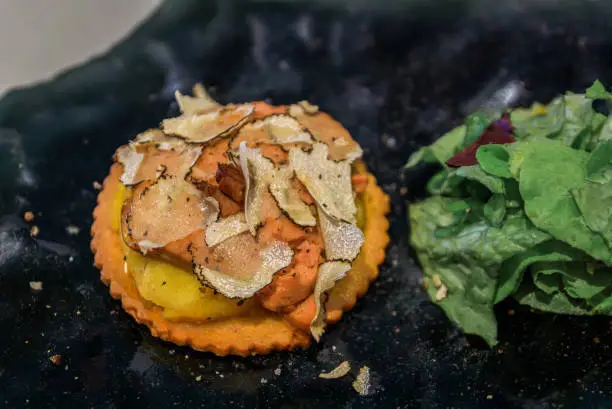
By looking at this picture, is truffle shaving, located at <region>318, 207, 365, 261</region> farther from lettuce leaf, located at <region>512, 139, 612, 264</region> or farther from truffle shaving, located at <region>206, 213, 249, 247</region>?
lettuce leaf, located at <region>512, 139, 612, 264</region>

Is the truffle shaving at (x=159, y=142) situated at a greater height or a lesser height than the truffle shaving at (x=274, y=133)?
lesser

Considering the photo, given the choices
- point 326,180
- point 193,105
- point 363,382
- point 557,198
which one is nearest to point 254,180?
point 326,180

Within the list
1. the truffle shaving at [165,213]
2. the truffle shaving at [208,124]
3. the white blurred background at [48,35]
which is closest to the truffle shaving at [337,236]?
the truffle shaving at [165,213]

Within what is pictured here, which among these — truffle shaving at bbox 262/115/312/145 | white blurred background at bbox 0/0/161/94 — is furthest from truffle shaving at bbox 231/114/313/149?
white blurred background at bbox 0/0/161/94

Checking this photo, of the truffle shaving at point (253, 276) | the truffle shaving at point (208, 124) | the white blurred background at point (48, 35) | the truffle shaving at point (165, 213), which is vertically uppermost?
the truffle shaving at point (208, 124)

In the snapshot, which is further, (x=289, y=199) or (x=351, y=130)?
(x=351, y=130)

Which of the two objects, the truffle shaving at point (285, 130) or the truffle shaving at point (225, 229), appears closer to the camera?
the truffle shaving at point (225, 229)

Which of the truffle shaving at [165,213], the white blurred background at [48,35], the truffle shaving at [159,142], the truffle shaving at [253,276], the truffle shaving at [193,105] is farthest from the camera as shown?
the white blurred background at [48,35]

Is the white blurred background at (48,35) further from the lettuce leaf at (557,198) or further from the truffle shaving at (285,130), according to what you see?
the lettuce leaf at (557,198)

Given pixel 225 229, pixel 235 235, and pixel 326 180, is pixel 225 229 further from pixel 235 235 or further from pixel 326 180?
pixel 326 180
